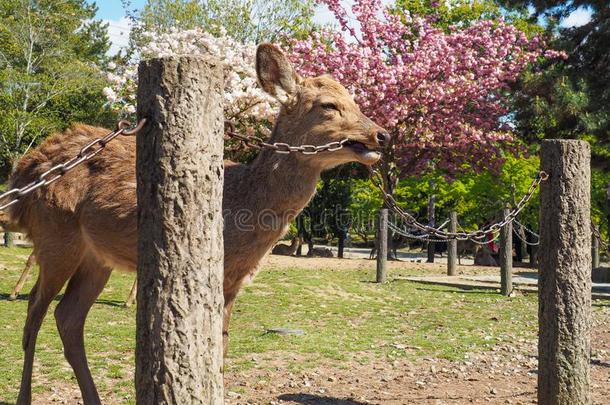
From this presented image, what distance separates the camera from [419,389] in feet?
20.3

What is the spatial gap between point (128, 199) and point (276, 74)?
1369mm

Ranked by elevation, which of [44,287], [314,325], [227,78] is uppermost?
[227,78]

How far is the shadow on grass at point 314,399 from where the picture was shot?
5652 mm

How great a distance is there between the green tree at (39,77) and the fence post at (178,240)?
998 inches

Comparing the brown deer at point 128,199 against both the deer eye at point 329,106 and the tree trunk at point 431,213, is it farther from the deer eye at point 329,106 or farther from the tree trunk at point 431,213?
the tree trunk at point 431,213

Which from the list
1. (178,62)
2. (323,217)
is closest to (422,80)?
(323,217)

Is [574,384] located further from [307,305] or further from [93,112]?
[93,112]

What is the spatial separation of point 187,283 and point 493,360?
545 centimetres


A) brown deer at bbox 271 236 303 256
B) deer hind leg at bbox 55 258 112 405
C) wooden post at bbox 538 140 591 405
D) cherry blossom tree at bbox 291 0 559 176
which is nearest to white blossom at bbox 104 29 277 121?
cherry blossom tree at bbox 291 0 559 176

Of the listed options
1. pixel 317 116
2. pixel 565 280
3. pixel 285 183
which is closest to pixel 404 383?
pixel 565 280

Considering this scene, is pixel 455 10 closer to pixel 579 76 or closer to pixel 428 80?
pixel 428 80

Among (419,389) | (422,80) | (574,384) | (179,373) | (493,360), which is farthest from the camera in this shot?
(422,80)

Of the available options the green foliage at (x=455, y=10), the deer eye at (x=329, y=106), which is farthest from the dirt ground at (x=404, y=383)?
the green foliage at (x=455, y=10)

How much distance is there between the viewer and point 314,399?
5.73 meters
